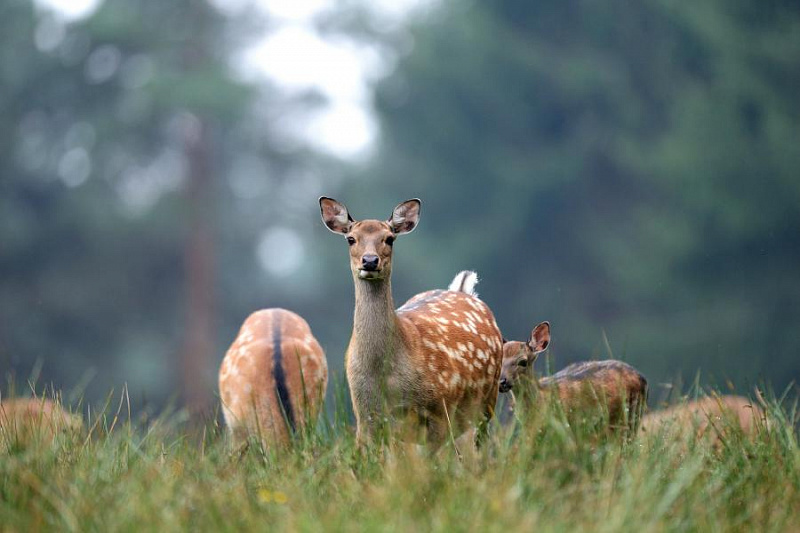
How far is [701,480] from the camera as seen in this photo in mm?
4332

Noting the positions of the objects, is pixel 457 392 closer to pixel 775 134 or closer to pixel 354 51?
pixel 775 134

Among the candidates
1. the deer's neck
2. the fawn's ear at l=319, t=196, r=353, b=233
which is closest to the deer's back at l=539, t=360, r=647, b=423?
the deer's neck

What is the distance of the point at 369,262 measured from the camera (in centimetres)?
552

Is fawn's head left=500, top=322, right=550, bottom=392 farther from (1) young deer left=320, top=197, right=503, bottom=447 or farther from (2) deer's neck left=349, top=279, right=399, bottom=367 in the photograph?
(2) deer's neck left=349, top=279, right=399, bottom=367

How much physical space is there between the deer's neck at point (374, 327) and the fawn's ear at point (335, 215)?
46 centimetres

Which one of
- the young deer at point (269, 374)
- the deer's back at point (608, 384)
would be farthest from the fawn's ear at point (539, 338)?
the young deer at point (269, 374)

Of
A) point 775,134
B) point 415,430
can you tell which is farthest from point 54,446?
point 775,134

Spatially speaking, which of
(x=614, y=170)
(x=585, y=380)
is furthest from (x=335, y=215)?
(x=614, y=170)

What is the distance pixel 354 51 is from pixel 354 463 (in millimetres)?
21666

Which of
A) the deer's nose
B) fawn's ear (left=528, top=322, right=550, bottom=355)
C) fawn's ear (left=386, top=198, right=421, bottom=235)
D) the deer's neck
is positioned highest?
fawn's ear (left=386, top=198, right=421, bottom=235)

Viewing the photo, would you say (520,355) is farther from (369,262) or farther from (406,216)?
(369,262)

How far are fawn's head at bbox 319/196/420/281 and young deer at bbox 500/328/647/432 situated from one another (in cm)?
94

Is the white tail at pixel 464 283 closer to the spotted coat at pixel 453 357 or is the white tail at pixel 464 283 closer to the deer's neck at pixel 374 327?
the spotted coat at pixel 453 357

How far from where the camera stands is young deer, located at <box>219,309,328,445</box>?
657 cm
